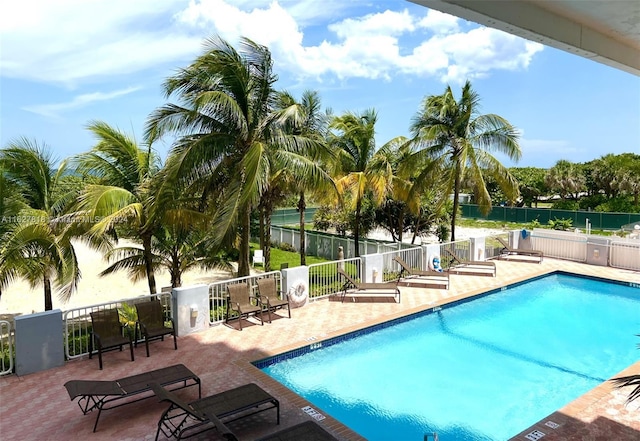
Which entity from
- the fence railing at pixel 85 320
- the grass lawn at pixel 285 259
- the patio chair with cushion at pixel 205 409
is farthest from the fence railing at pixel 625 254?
the fence railing at pixel 85 320

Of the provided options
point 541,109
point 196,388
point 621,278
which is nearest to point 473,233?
point 621,278

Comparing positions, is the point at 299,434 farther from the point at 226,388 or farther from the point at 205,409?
the point at 226,388

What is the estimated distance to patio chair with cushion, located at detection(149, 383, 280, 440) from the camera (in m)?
5.89

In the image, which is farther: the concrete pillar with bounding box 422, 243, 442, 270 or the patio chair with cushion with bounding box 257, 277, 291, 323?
the concrete pillar with bounding box 422, 243, 442, 270

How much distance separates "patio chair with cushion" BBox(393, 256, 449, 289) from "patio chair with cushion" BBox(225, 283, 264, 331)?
5.85 metres

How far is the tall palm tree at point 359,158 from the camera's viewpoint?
17453mm

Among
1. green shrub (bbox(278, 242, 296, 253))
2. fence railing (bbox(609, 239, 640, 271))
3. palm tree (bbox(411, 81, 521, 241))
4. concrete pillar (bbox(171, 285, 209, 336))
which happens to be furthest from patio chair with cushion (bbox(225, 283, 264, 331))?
fence railing (bbox(609, 239, 640, 271))

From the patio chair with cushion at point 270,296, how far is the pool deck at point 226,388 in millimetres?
375

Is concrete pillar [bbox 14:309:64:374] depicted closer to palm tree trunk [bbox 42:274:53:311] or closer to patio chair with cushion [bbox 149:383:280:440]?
patio chair with cushion [bbox 149:383:280:440]

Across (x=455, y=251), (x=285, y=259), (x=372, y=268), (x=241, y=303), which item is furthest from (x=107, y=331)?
(x=285, y=259)

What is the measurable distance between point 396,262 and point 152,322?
8.74 metres

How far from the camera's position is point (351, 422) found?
733cm

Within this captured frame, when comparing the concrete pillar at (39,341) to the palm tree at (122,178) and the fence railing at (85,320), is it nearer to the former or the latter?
the fence railing at (85,320)

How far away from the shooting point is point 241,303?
10766mm
